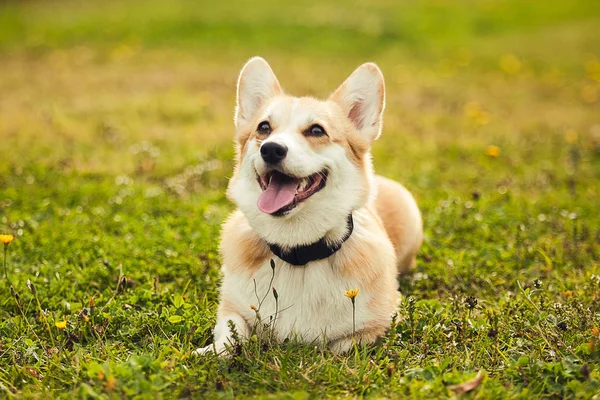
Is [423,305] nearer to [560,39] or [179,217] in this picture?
[179,217]

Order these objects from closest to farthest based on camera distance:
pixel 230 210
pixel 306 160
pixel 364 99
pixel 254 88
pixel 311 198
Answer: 1. pixel 306 160
2. pixel 311 198
3. pixel 364 99
4. pixel 254 88
5. pixel 230 210

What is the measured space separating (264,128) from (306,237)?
2.45ft

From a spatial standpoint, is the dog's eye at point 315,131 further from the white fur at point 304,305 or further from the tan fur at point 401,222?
the tan fur at point 401,222

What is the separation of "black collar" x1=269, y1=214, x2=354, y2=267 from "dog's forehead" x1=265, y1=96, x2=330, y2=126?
74 cm

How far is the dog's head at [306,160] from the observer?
346cm

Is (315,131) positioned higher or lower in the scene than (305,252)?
higher

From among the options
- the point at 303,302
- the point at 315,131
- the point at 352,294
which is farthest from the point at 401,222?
the point at 352,294

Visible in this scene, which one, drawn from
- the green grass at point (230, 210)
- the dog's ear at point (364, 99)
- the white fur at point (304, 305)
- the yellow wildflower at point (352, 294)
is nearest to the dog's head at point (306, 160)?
the dog's ear at point (364, 99)

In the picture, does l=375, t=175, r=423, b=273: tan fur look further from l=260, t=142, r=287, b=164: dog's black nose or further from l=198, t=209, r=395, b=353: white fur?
l=260, t=142, r=287, b=164: dog's black nose

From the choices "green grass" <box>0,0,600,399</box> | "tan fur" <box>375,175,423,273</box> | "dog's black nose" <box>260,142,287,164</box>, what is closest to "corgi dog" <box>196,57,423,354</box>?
"dog's black nose" <box>260,142,287,164</box>

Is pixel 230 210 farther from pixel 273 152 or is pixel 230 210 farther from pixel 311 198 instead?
pixel 273 152

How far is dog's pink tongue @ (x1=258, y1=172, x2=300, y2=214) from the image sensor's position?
3442 millimetres

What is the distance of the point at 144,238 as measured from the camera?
16.4ft

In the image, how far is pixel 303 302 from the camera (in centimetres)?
352
